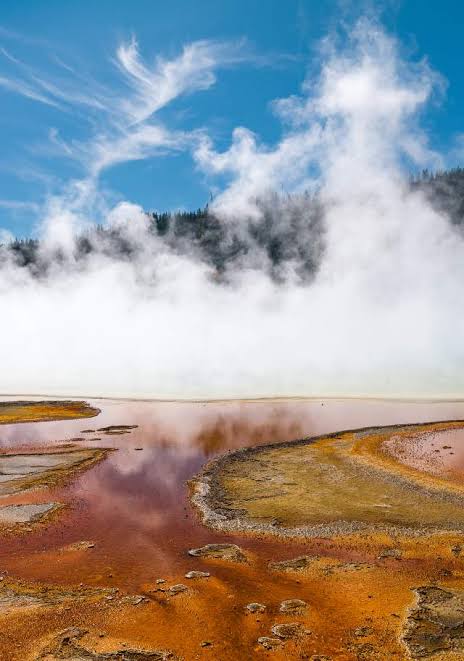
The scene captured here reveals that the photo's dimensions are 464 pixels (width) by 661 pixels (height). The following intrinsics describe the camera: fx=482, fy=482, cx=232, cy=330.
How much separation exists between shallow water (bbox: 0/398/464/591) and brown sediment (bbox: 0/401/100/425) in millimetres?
2247

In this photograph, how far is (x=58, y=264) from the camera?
132000 millimetres

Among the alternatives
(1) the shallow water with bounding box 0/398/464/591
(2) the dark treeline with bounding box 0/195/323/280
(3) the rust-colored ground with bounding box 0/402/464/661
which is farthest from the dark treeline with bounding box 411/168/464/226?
(3) the rust-colored ground with bounding box 0/402/464/661

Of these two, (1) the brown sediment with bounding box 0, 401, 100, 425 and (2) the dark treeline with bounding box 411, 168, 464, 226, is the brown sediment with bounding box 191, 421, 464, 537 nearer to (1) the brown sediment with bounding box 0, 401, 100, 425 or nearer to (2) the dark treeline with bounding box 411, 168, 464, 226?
(1) the brown sediment with bounding box 0, 401, 100, 425

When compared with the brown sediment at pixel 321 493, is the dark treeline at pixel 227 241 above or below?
above

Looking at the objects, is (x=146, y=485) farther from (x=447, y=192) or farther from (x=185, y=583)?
(x=447, y=192)

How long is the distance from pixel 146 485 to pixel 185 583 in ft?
30.4

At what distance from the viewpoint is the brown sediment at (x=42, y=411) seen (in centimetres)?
4388

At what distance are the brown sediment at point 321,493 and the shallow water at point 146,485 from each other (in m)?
1.08

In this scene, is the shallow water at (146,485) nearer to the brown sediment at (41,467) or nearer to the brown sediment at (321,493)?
the brown sediment at (41,467)

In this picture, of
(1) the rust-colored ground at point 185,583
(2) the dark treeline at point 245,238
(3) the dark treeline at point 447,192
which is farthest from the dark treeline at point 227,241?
(1) the rust-colored ground at point 185,583

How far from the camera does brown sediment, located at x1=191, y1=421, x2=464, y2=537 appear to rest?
54.2ft

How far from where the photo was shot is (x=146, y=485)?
2158 centimetres

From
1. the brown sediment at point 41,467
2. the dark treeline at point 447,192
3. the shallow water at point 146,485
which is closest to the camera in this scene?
the shallow water at point 146,485

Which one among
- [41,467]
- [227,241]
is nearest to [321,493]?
[41,467]
